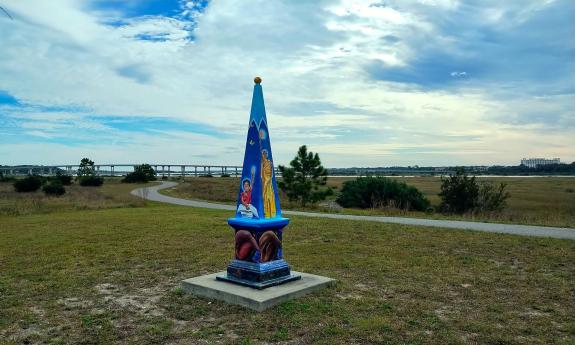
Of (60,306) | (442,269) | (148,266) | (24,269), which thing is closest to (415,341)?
(442,269)

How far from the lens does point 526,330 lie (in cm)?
480

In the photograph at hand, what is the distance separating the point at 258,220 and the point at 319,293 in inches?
51.3

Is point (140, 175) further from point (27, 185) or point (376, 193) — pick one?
point (376, 193)

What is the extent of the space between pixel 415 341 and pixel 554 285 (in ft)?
11.2

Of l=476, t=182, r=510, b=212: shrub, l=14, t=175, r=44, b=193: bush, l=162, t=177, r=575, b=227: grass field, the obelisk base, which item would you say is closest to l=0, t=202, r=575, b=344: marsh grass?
the obelisk base

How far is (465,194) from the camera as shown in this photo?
102ft

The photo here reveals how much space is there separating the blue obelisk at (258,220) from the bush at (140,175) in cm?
6065

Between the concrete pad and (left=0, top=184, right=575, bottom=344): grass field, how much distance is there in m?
0.13

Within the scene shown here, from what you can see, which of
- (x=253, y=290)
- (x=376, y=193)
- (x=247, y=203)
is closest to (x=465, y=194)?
(x=376, y=193)

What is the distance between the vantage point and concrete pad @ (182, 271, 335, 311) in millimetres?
5747

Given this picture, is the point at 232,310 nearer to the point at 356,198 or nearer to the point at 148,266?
the point at 148,266

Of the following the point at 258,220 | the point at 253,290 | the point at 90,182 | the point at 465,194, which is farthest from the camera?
the point at 90,182

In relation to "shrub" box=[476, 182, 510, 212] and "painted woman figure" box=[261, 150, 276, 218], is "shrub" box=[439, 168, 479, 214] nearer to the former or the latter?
"shrub" box=[476, 182, 510, 212]

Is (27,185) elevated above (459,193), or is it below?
above
